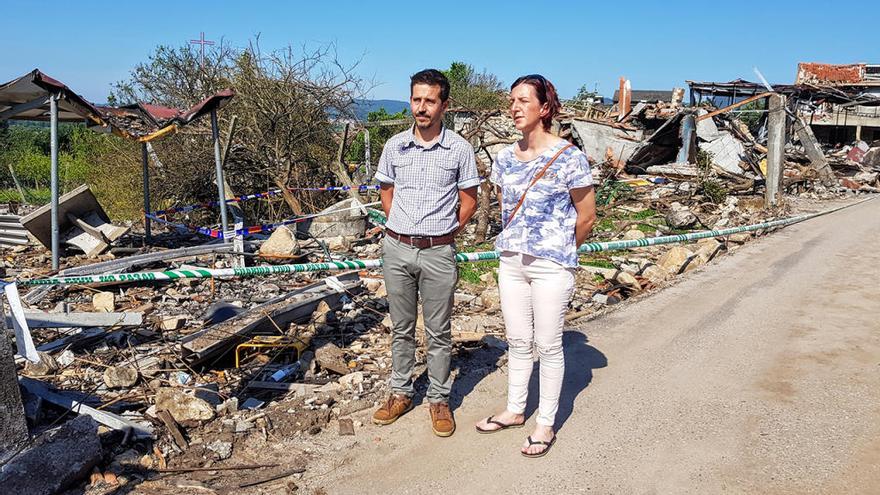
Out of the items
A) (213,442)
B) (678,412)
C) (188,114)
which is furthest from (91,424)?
(188,114)

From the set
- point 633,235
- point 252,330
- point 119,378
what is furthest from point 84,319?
point 633,235

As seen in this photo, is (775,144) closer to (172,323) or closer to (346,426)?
(172,323)

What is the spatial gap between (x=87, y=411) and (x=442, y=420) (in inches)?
84.0

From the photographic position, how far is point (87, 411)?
3879mm

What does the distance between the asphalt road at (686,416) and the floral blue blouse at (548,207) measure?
1.14 m

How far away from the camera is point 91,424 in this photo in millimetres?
3381

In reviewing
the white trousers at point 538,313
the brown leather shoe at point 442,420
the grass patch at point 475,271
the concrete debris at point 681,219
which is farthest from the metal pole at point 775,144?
the brown leather shoe at point 442,420

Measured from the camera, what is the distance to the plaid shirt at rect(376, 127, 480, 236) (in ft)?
12.0

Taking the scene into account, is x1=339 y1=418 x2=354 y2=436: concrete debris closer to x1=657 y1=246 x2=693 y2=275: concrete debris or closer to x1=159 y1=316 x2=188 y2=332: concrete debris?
x1=159 y1=316 x2=188 y2=332: concrete debris

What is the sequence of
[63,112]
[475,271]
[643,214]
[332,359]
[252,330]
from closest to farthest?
[332,359], [252,330], [475,271], [63,112], [643,214]

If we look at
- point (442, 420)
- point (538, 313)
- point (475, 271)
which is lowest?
point (475, 271)

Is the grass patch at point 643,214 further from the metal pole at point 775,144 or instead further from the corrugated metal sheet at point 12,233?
the corrugated metal sheet at point 12,233

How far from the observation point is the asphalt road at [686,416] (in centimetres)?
335

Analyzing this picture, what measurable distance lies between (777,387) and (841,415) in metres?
0.47
